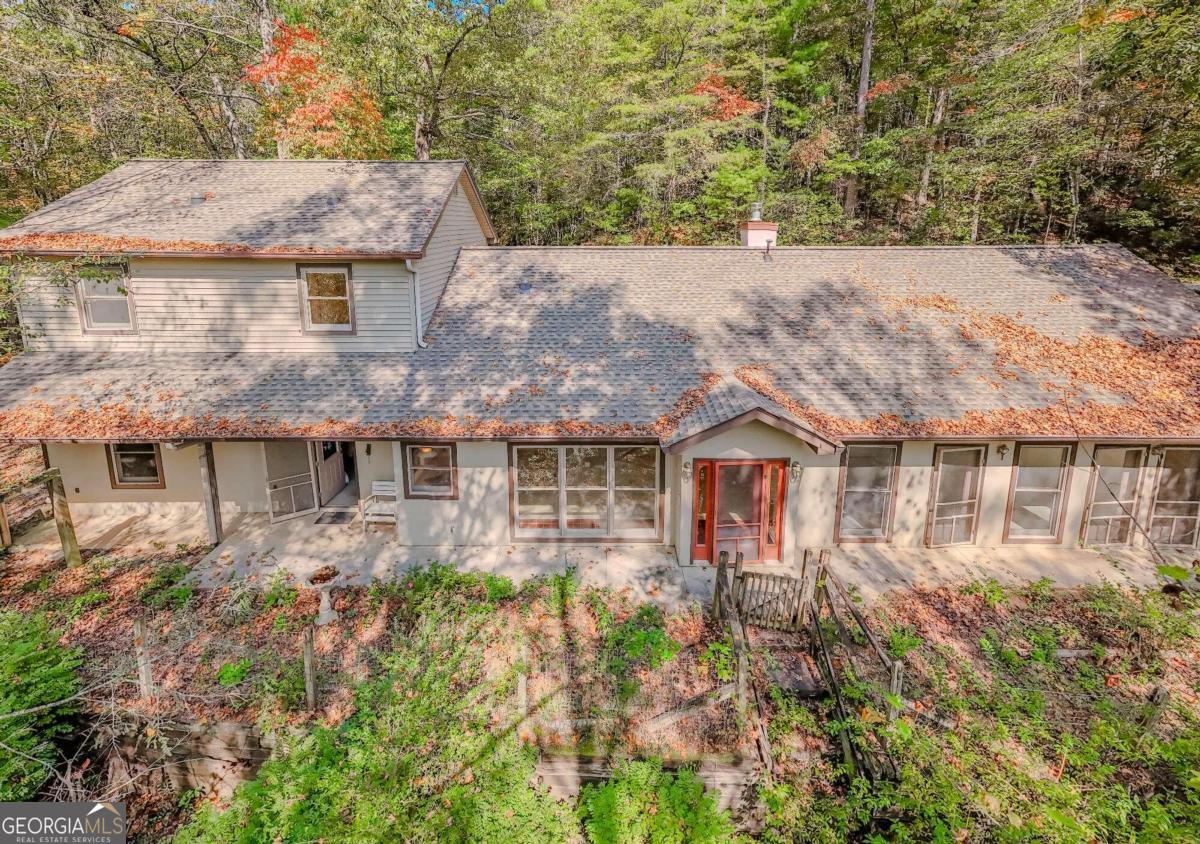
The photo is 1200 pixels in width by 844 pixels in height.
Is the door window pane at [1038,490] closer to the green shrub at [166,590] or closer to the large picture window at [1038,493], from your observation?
the large picture window at [1038,493]

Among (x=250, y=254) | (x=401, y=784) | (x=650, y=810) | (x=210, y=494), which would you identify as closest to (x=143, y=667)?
(x=401, y=784)

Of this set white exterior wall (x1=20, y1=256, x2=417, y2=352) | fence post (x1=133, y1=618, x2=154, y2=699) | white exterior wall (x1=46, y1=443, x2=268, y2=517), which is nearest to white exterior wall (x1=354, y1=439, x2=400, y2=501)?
white exterior wall (x1=20, y1=256, x2=417, y2=352)

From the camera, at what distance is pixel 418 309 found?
1166 centimetres

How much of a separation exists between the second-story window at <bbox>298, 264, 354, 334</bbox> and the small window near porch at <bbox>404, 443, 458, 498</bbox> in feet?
10.5

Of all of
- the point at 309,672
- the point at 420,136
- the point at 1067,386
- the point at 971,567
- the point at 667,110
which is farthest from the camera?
the point at 420,136

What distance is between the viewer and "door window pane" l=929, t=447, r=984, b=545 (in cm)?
1073

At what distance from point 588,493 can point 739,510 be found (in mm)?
2979

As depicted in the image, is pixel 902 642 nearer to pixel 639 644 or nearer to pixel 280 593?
pixel 639 644

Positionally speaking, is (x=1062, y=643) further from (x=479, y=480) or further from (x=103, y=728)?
(x=103, y=728)

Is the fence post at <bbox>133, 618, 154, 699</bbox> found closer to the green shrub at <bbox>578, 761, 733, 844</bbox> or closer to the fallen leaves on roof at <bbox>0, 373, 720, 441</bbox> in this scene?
the fallen leaves on roof at <bbox>0, 373, 720, 441</bbox>

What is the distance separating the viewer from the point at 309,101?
19.5 m

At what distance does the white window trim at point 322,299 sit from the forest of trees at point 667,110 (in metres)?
10.5

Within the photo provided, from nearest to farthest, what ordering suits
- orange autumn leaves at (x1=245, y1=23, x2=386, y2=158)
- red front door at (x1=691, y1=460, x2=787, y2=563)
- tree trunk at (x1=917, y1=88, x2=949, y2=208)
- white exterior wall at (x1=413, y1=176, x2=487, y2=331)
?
1. red front door at (x1=691, y1=460, x2=787, y2=563)
2. white exterior wall at (x1=413, y1=176, x2=487, y2=331)
3. orange autumn leaves at (x1=245, y1=23, x2=386, y2=158)
4. tree trunk at (x1=917, y1=88, x2=949, y2=208)

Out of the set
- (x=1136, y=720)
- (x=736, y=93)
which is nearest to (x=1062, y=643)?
(x=1136, y=720)
